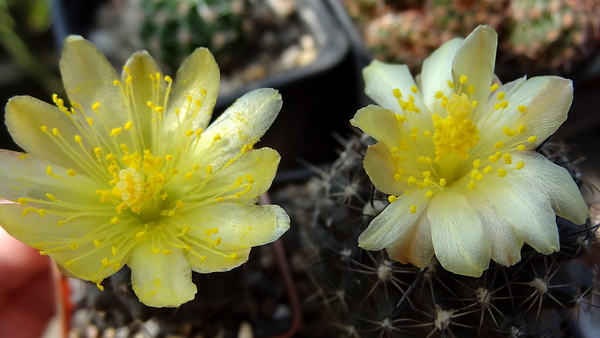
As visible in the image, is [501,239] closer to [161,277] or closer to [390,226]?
[390,226]

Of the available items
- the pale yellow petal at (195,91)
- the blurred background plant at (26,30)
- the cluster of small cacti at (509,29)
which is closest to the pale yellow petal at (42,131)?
the pale yellow petal at (195,91)

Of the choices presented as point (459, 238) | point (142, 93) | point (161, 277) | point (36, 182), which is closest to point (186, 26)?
point (142, 93)

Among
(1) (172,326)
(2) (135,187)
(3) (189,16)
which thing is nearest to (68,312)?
(1) (172,326)

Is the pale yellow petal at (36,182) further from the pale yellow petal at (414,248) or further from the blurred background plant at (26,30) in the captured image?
the blurred background plant at (26,30)

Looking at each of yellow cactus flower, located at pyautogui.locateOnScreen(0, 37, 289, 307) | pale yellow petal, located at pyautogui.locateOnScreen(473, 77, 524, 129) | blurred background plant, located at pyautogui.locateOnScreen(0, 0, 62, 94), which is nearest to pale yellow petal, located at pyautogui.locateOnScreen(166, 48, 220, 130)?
yellow cactus flower, located at pyautogui.locateOnScreen(0, 37, 289, 307)

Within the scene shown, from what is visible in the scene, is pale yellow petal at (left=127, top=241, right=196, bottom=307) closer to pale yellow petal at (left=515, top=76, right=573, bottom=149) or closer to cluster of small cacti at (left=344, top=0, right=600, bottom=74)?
pale yellow petal at (left=515, top=76, right=573, bottom=149)

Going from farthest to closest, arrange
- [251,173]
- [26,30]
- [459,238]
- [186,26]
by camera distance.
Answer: [26,30], [186,26], [251,173], [459,238]
